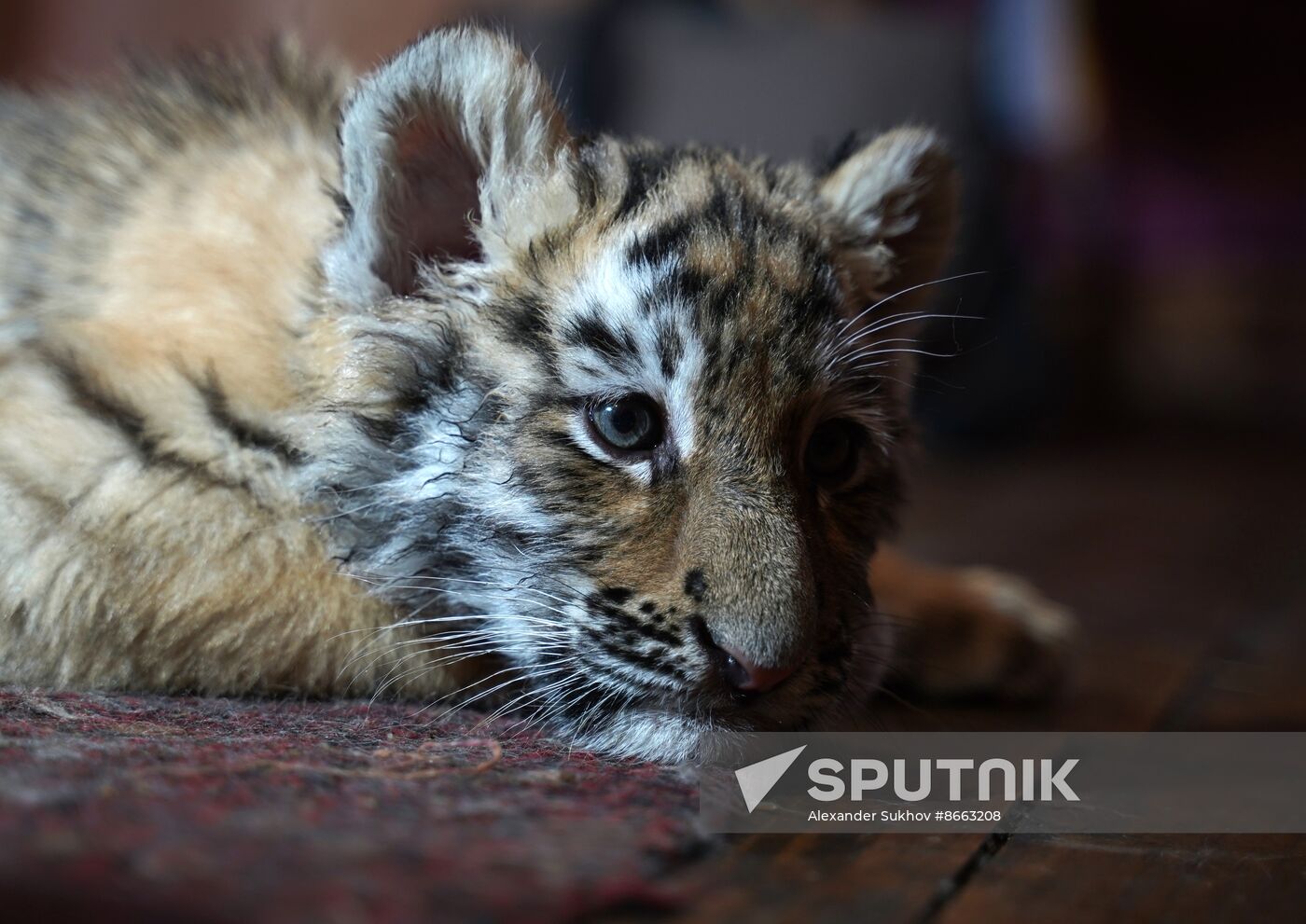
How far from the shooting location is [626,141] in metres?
1.66

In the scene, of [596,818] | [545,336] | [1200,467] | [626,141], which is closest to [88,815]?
[596,818]

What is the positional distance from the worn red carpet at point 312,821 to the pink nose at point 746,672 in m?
0.11

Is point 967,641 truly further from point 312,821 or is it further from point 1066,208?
point 1066,208

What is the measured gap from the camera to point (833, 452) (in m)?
1.49

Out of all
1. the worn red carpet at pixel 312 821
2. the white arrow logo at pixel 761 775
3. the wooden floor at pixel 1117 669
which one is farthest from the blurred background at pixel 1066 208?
the worn red carpet at pixel 312 821

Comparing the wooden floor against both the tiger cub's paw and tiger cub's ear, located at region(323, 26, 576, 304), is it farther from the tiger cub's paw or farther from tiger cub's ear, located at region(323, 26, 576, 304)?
tiger cub's ear, located at region(323, 26, 576, 304)

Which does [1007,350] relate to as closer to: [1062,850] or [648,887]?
[1062,850]

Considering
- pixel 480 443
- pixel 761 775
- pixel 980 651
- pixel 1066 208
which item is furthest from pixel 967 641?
pixel 1066 208

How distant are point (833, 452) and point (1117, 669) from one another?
0.87 meters

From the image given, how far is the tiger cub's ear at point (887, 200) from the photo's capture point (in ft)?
5.39

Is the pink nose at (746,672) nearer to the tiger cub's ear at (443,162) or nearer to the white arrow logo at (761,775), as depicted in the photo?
the white arrow logo at (761,775)

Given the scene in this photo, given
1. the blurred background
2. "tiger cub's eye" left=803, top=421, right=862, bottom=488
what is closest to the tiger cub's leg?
the blurred background

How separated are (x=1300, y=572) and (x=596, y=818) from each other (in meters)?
2.47

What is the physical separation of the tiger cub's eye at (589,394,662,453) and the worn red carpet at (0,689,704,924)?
324 mm
